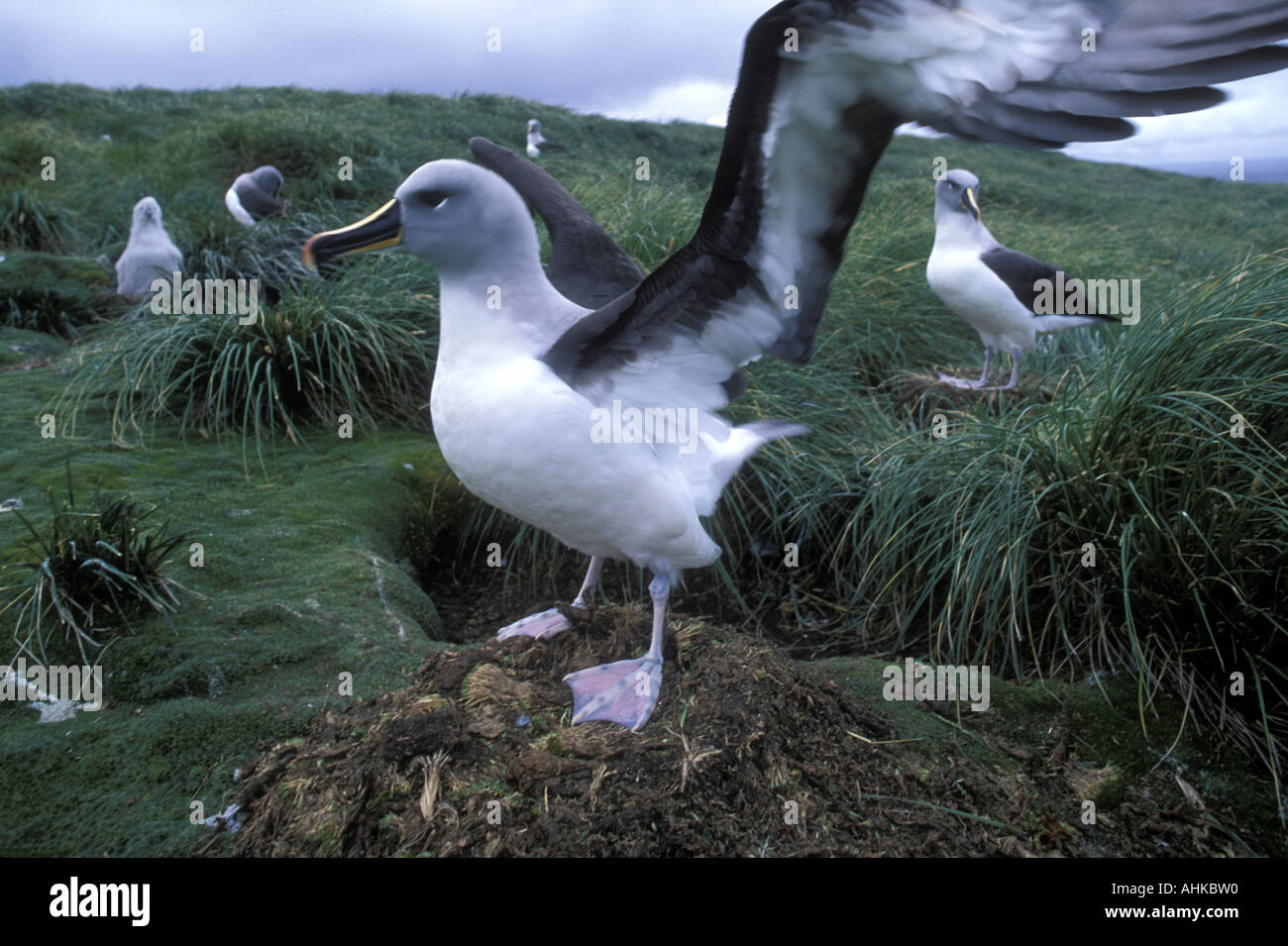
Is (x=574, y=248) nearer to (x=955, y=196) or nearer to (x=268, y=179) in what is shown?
(x=955, y=196)

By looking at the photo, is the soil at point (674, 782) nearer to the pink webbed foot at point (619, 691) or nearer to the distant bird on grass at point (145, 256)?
the pink webbed foot at point (619, 691)

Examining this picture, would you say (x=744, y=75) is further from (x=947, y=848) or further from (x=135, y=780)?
(x=135, y=780)

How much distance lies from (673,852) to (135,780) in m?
1.71

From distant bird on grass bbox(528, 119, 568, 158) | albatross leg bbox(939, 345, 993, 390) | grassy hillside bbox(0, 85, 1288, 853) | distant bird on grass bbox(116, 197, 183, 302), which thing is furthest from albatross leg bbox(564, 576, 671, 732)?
distant bird on grass bbox(528, 119, 568, 158)

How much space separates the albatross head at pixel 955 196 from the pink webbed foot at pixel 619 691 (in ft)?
17.3

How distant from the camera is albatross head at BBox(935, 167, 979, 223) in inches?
265

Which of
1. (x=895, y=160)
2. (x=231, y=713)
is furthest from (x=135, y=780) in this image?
(x=895, y=160)

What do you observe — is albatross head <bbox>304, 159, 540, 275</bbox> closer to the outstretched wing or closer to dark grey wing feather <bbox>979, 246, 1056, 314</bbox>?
the outstretched wing

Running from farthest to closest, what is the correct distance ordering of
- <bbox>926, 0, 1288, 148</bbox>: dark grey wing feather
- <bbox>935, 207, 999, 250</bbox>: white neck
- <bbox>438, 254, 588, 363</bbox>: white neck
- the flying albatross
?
1. <bbox>935, 207, 999, 250</bbox>: white neck
2. <bbox>438, 254, 588, 363</bbox>: white neck
3. the flying albatross
4. <bbox>926, 0, 1288, 148</bbox>: dark grey wing feather

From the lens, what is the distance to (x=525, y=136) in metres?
17.8

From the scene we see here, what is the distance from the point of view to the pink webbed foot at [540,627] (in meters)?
3.17

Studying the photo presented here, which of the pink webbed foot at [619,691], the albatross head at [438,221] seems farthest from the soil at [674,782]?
the albatross head at [438,221]

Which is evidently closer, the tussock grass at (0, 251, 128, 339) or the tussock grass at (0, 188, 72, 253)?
the tussock grass at (0, 251, 128, 339)

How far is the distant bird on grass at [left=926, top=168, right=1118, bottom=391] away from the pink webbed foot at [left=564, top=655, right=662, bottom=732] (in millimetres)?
4132
